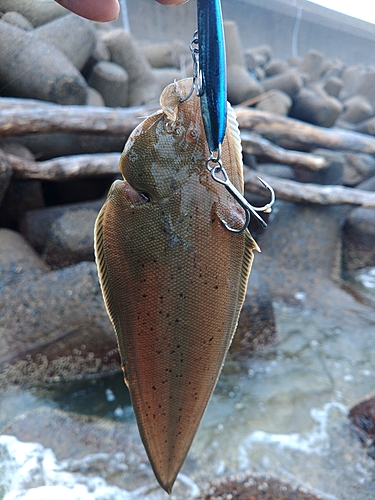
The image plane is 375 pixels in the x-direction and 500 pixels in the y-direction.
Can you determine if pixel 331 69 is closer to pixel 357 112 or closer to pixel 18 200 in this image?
pixel 357 112

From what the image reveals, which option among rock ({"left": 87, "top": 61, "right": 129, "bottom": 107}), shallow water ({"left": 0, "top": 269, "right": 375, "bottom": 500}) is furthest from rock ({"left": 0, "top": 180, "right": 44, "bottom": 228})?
shallow water ({"left": 0, "top": 269, "right": 375, "bottom": 500})

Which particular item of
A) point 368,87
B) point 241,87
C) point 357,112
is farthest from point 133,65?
point 368,87

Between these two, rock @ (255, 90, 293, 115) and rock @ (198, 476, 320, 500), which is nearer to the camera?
rock @ (198, 476, 320, 500)

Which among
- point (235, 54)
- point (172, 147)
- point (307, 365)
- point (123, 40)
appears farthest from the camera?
point (235, 54)

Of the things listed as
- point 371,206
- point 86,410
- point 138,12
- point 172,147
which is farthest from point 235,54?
point 172,147

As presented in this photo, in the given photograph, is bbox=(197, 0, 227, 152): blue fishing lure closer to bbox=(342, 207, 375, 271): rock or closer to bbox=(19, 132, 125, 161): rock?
bbox=(19, 132, 125, 161): rock

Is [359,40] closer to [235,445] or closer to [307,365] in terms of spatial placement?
[307,365]
